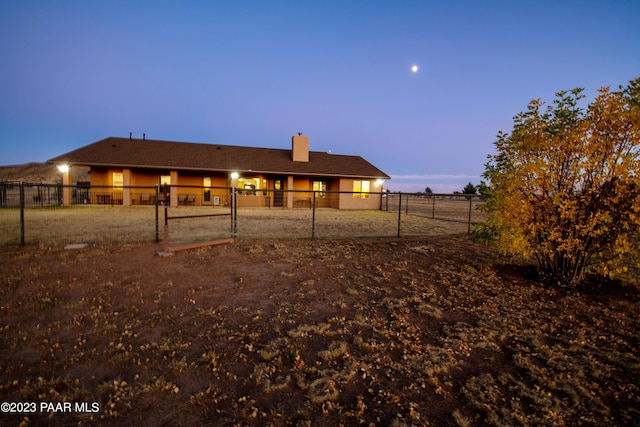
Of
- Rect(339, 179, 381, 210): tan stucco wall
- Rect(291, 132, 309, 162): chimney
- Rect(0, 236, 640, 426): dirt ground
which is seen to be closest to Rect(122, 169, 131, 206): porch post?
Rect(291, 132, 309, 162): chimney

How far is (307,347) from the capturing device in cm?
350

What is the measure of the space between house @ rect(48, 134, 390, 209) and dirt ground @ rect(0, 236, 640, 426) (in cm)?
1616

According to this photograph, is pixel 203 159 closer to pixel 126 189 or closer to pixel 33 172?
pixel 126 189

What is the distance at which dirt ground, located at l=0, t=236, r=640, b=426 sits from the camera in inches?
99.9

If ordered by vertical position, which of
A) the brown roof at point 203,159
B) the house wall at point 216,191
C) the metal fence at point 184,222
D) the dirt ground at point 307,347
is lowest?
the dirt ground at point 307,347

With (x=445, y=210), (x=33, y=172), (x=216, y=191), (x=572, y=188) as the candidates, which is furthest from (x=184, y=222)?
(x=33, y=172)

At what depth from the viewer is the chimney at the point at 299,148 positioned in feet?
89.1

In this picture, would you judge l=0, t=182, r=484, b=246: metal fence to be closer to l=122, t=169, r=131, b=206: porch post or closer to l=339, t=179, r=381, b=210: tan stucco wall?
l=122, t=169, r=131, b=206: porch post

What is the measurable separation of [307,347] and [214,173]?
23732mm

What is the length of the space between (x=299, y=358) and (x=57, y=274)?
216 inches

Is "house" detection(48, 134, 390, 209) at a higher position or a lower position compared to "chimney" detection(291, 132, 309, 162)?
lower

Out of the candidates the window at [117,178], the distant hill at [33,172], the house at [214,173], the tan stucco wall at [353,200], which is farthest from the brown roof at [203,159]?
the distant hill at [33,172]

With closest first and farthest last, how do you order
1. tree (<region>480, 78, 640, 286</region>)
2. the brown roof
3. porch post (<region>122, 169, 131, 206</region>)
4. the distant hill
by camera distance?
tree (<region>480, 78, 640, 286</region>), porch post (<region>122, 169, 131, 206</region>), the brown roof, the distant hill

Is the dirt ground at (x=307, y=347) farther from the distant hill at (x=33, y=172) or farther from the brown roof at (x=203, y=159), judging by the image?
the distant hill at (x=33, y=172)
